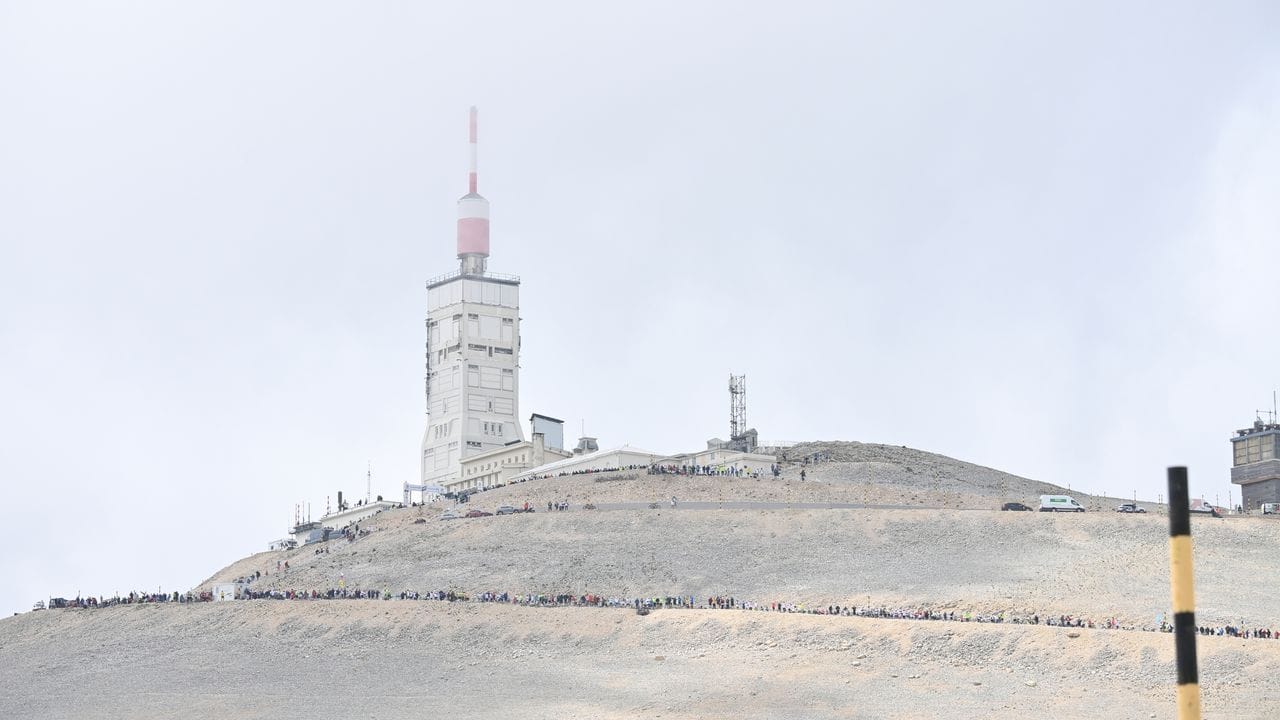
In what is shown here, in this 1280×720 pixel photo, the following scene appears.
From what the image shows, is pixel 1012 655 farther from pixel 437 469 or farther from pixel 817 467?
pixel 437 469

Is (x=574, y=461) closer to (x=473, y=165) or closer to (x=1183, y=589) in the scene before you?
(x=473, y=165)

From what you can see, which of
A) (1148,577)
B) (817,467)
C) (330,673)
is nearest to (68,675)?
(330,673)

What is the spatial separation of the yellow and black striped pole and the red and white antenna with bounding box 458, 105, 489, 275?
16190cm

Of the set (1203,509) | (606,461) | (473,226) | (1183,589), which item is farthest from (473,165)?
(1183,589)

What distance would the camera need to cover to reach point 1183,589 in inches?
720

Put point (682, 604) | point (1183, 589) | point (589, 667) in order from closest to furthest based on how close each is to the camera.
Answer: point (1183, 589)
point (589, 667)
point (682, 604)

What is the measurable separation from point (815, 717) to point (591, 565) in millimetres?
37775

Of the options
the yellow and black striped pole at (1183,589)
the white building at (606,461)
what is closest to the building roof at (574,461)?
the white building at (606,461)

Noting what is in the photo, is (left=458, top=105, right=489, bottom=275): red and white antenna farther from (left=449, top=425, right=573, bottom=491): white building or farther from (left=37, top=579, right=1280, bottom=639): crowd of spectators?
(left=37, top=579, right=1280, bottom=639): crowd of spectators

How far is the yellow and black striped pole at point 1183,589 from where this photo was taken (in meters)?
18.1

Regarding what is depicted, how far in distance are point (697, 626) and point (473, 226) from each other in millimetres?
96621

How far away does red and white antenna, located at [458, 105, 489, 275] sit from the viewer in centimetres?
17962

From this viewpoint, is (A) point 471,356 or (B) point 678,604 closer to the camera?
(B) point 678,604

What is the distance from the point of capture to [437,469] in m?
172
